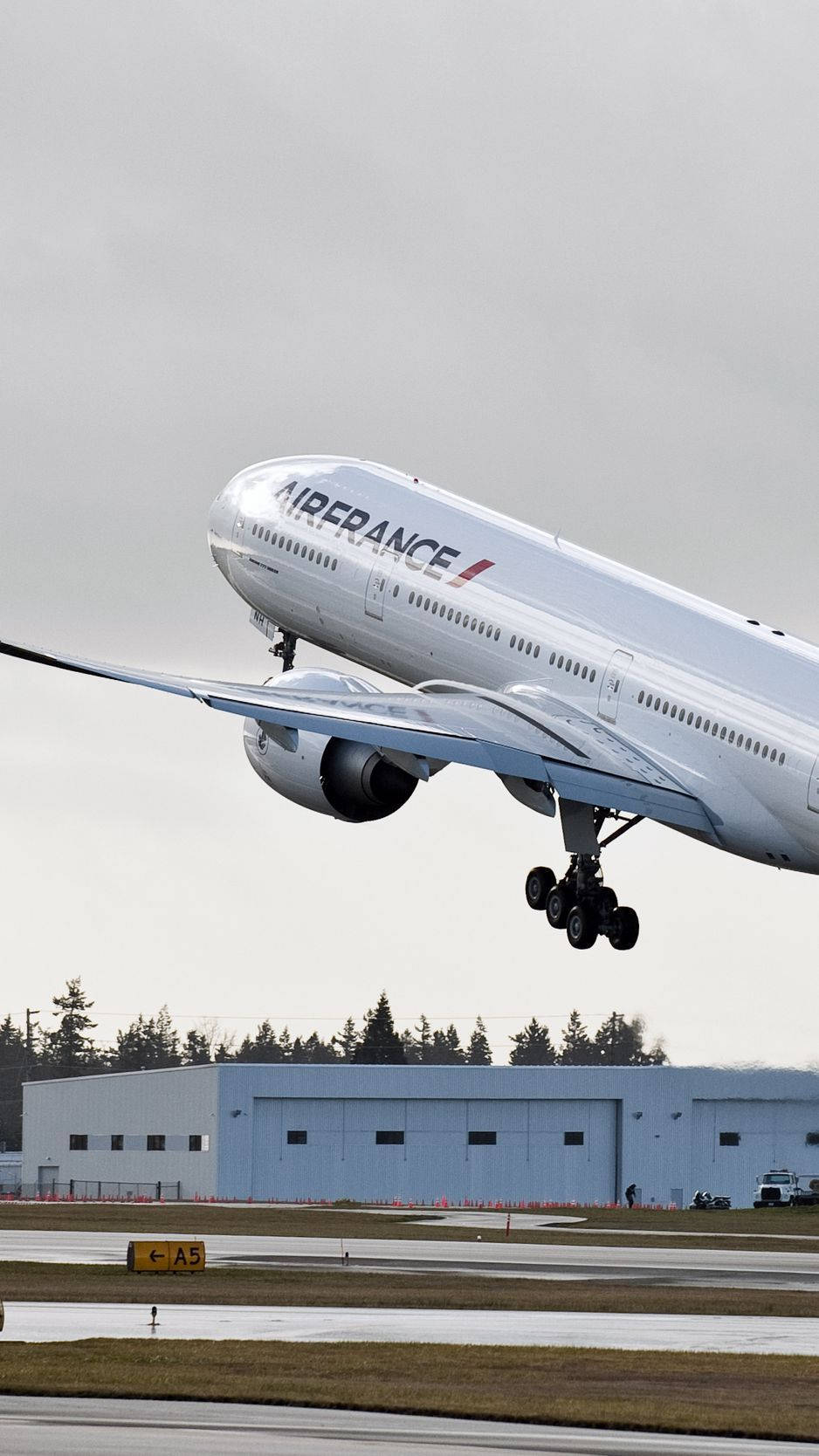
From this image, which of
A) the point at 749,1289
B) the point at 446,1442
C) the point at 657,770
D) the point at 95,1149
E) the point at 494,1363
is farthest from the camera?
the point at 95,1149

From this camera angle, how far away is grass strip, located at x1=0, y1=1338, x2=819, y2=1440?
2900 cm

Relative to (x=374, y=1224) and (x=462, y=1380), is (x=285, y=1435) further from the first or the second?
(x=374, y=1224)

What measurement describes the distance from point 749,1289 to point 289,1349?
16898 mm

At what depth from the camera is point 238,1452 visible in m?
23.9

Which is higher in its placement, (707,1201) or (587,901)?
(587,901)

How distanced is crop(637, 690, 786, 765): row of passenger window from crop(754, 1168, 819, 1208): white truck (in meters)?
66.7

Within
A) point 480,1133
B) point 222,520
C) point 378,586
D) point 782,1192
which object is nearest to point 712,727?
point 378,586

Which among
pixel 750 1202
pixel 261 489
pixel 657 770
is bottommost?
pixel 750 1202

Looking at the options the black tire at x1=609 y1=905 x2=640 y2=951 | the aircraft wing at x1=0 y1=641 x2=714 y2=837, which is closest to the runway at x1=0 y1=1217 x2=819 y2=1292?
the black tire at x1=609 y1=905 x2=640 y2=951

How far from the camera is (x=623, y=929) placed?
47.2 m

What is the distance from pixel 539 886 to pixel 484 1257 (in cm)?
1782

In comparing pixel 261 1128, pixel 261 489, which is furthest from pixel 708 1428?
pixel 261 1128

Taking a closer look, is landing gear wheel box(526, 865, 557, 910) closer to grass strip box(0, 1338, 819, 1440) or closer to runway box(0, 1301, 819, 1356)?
runway box(0, 1301, 819, 1356)

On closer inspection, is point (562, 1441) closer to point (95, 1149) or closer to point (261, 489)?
point (261, 489)
